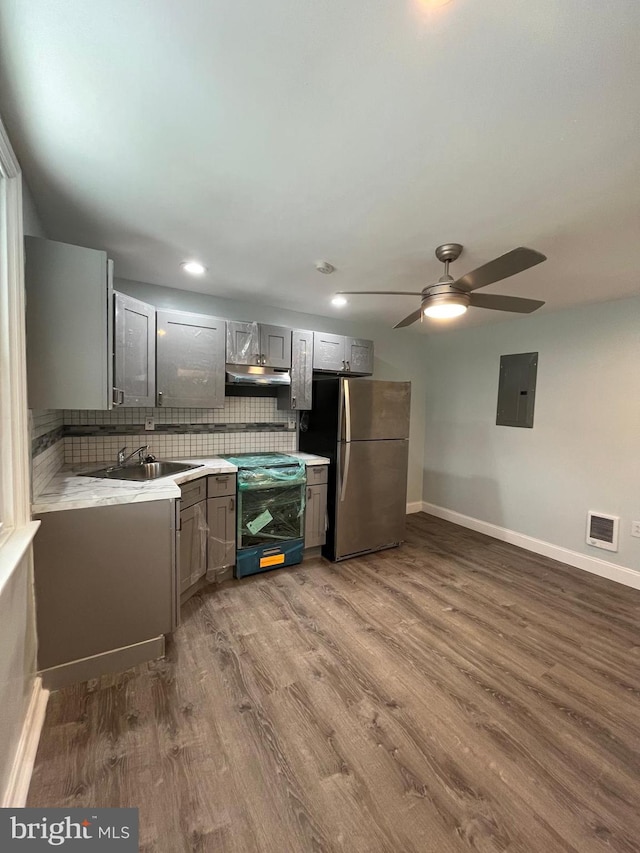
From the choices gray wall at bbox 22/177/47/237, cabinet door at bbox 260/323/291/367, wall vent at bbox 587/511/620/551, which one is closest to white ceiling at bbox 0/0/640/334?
gray wall at bbox 22/177/47/237

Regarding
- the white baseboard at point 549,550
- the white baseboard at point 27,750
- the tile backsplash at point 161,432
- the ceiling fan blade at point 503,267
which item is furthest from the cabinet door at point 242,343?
the white baseboard at point 549,550

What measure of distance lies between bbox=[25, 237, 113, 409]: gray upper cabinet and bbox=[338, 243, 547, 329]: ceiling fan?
1.37 m

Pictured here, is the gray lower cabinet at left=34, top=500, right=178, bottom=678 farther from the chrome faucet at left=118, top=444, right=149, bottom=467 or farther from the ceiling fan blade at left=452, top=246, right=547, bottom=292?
the ceiling fan blade at left=452, top=246, right=547, bottom=292

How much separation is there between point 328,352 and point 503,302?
1718 millimetres

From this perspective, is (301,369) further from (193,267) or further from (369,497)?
(369,497)


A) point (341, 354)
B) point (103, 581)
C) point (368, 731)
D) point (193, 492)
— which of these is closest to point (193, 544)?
point (193, 492)

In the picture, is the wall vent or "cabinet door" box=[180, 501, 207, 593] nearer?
"cabinet door" box=[180, 501, 207, 593]

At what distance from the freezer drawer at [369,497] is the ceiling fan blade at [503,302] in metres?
1.58

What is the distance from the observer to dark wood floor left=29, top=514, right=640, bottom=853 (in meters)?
1.15

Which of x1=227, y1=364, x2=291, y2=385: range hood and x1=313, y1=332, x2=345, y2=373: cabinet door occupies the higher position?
x1=313, y1=332, x2=345, y2=373: cabinet door

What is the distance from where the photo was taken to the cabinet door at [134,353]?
2.09 m

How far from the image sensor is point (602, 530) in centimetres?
297

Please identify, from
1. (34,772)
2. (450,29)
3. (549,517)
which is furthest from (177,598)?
(549,517)

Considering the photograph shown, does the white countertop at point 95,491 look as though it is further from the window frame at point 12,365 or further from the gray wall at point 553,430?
the gray wall at point 553,430
